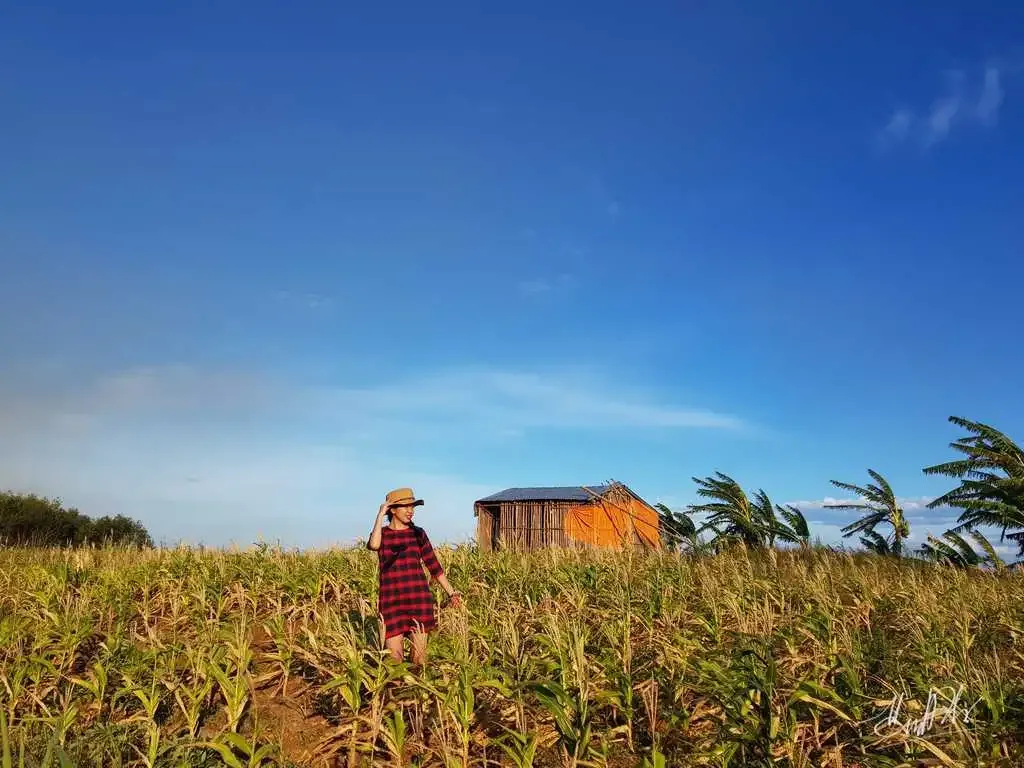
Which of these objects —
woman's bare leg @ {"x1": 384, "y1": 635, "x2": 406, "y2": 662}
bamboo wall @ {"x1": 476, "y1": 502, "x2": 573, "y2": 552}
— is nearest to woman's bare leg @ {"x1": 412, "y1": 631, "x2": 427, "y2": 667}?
woman's bare leg @ {"x1": 384, "y1": 635, "x2": 406, "y2": 662}

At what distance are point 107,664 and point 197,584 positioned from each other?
10.5 ft

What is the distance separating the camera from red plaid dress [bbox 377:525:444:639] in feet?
22.8

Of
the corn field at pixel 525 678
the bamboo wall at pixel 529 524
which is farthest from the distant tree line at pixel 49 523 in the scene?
the corn field at pixel 525 678

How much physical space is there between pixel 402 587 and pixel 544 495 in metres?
22.7

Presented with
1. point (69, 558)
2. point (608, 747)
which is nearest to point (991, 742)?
point (608, 747)

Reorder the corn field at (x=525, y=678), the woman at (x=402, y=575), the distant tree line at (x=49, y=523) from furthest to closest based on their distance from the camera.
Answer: the distant tree line at (x=49, y=523) → the woman at (x=402, y=575) → the corn field at (x=525, y=678)

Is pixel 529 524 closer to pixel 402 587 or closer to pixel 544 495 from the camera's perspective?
pixel 544 495

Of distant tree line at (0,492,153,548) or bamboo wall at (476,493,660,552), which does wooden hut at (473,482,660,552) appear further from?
distant tree line at (0,492,153,548)

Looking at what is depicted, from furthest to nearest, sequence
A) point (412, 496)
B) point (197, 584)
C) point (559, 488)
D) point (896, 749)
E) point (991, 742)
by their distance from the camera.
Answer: point (559, 488)
point (197, 584)
point (412, 496)
point (896, 749)
point (991, 742)

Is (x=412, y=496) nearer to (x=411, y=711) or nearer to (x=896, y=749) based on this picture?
(x=411, y=711)

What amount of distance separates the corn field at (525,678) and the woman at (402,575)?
0.29 meters

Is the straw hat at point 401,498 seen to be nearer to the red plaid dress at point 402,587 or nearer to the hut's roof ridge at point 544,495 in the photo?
the red plaid dress at point 402,587

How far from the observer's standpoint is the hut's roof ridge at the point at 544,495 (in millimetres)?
28172

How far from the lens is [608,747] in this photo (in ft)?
15.8
